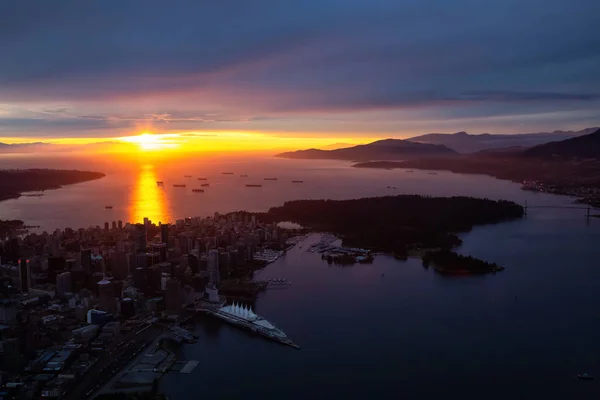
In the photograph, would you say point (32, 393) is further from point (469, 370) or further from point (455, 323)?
point (455, 323)

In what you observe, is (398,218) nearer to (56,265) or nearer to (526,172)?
(56,265)

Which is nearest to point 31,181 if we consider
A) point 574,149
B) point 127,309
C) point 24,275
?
point 24,275

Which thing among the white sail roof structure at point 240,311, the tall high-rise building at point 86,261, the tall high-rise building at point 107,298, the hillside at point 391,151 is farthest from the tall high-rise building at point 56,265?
the hillside at point 391,151

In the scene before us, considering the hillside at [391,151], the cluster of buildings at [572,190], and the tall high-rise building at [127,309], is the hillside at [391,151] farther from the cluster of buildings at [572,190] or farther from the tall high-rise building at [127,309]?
the tall high-rise building at [127,309]

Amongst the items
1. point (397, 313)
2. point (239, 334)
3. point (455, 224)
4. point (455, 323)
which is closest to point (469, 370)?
point (455, 323)

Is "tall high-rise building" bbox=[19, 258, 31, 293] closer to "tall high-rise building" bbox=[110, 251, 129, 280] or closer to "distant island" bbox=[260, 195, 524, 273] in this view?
"tall high-rise building" bbox=[110, 251, 129, 280]

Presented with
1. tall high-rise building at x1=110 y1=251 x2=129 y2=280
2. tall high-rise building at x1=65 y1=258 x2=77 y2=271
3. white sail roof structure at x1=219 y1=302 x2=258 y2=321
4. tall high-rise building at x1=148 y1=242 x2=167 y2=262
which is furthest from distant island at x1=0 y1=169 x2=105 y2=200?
white sail roof structure at x1=219 y1=302 x2=258 y2=321
